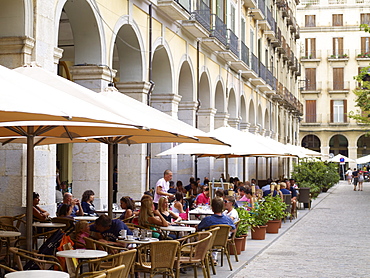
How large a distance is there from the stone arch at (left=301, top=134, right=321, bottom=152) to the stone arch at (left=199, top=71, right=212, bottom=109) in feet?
155

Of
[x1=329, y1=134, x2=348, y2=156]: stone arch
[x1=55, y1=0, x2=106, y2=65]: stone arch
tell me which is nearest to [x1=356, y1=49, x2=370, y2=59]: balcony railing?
[x1=329, y1=134, x2=348, y2=156]: stone arch

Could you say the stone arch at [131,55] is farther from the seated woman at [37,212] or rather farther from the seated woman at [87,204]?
the seated woman at [37,212]

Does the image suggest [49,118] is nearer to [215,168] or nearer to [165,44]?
[165,44]

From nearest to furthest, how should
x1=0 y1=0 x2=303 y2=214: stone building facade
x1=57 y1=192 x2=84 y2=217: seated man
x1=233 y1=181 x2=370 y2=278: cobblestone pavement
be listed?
x1=233 y1=181 x2=370 y2=278: cobblestone pavement
x1=0 y1=0 x2=303 y2=214: stone building facade
x1=57 y1=192 x2=84 y2=217: seated man

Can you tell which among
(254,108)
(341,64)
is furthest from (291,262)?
(341,64)

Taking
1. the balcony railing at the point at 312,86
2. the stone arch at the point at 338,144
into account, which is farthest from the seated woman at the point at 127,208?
the stone arch at the point at 338,144

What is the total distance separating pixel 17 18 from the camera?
11062 mm

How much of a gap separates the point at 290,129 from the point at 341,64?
2012 cm

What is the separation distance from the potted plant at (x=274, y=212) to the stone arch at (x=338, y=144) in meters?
55.6

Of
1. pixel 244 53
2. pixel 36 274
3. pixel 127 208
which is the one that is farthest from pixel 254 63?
pixel 36 274

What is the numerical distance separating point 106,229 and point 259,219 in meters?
6.81

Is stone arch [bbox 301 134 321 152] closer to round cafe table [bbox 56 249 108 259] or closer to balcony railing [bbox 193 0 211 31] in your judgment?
balcony railing [bbox 193 0 211 31]

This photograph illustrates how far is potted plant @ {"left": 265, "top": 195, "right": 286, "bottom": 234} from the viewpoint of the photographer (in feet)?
51.9

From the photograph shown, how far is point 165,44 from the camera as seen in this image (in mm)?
18984
